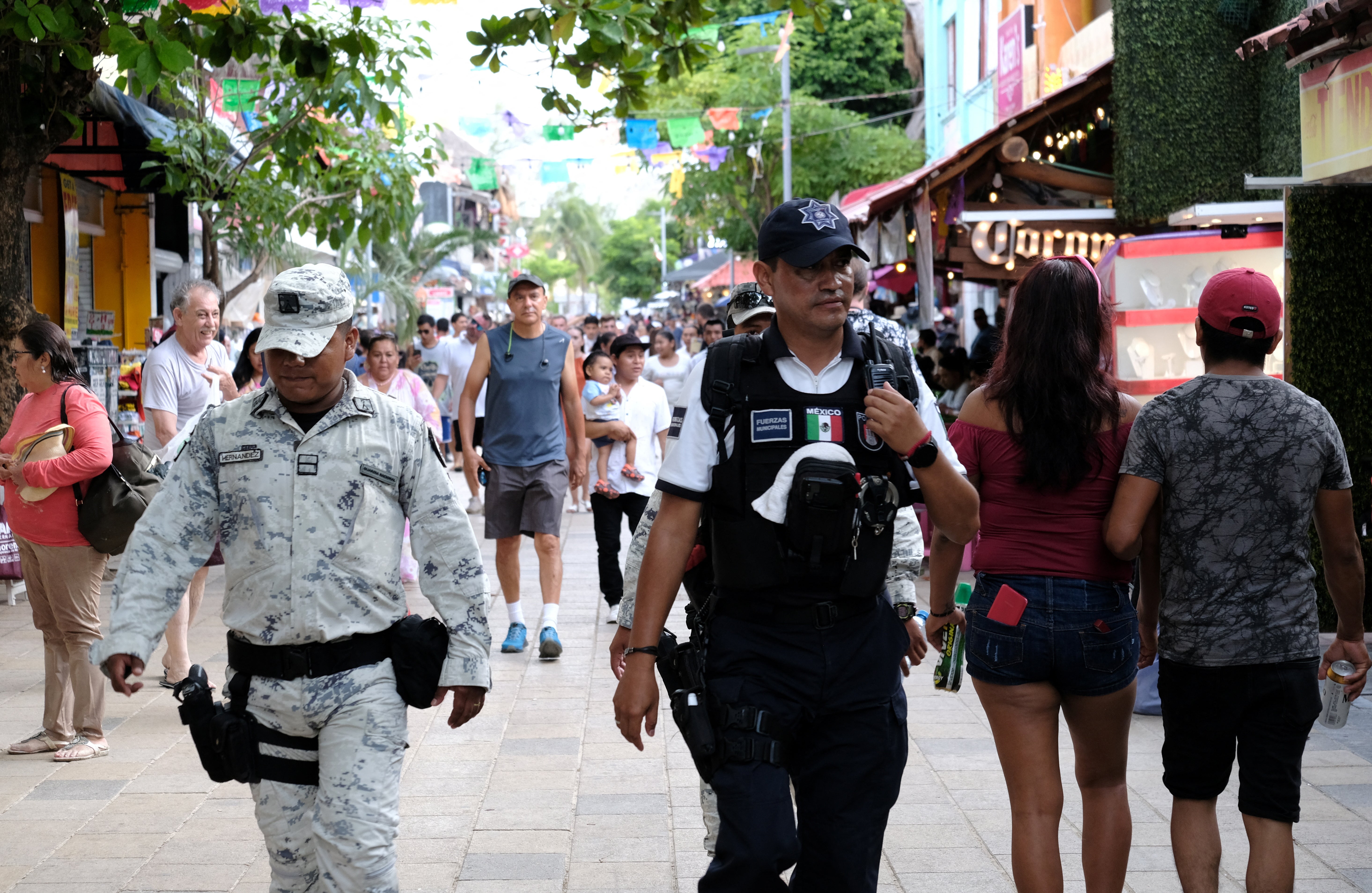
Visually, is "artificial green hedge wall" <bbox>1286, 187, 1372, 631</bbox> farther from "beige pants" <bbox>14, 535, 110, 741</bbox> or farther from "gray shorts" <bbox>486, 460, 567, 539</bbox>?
"beige pants" <bbox>14, 535, 110, 741</bbox>

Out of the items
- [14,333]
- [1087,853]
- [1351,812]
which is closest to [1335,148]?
[1351,812]

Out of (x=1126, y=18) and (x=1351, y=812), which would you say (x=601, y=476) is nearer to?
(x=1351, y=812)

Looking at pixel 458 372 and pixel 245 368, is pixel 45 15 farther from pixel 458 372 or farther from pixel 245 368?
pixel 458 372

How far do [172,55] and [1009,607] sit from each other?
4564 millimetres

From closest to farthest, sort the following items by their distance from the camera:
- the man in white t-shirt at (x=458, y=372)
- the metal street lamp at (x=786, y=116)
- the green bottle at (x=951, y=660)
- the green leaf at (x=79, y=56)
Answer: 1. the green bottle at (x=951, y=660)
2. the green leaf at (x=79, y=56)
3. the man in white t-shirt at (x=458, y=372)
4. the metal street lamp at (x=786, y=116)

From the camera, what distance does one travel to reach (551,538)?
314 inches

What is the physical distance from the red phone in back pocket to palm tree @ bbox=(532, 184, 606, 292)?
98073 millimetres

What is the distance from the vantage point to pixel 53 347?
224 inches

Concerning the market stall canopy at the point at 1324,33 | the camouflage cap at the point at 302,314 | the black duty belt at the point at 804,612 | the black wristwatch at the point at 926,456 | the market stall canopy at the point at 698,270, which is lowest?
the black duty belt at the point at 804,612

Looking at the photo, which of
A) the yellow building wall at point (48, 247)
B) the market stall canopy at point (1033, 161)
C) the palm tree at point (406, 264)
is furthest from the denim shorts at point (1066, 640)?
the palm tree at point (406, 264)

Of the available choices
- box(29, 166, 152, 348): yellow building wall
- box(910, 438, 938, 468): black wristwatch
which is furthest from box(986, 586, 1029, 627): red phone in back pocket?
box(29, 166, 152, 348): yellow building wall

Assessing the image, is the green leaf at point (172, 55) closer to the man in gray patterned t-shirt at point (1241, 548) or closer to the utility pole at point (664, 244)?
the man in gray patterned t-shirt at point (1241, 548)

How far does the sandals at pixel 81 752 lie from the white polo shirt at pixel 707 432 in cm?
382

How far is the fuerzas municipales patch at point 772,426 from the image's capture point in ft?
10.4
